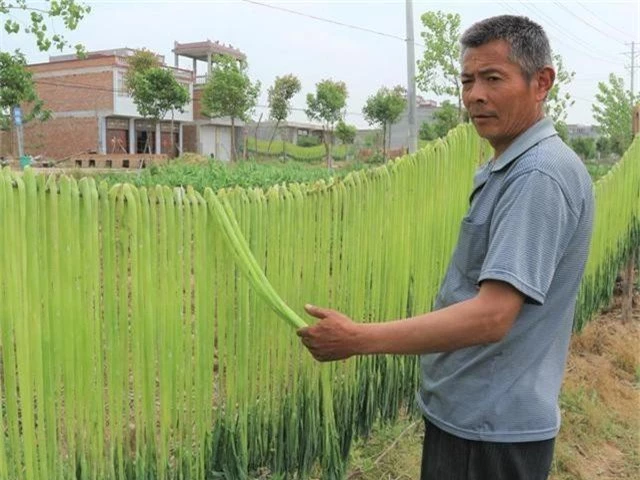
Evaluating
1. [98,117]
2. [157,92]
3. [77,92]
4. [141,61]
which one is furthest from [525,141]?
[77,92]

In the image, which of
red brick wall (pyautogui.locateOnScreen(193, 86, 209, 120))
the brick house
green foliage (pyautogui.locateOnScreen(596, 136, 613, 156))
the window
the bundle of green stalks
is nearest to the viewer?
the bundle of green stalks

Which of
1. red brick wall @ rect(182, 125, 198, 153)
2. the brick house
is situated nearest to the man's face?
the brick house

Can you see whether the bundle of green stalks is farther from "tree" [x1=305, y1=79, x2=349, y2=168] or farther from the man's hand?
"tree" [x1=305, y1=79, x2=349, y2=168]

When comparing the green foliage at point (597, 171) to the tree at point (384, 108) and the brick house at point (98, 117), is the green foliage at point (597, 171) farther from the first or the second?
the brick house at point (98, 117)

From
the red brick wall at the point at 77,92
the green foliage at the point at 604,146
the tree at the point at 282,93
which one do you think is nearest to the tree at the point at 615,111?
the green foliage at the point at 604,146

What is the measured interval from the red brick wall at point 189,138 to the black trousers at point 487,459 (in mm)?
43667

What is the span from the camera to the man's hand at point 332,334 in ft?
4.59

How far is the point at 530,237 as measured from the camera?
131 centimetres

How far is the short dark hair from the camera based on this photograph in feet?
4.74

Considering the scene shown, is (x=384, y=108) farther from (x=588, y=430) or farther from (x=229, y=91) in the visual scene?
(x=588, y=430)

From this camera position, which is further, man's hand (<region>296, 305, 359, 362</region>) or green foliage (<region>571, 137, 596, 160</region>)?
green foliage (<region>571, 137, 596, 160</region>)

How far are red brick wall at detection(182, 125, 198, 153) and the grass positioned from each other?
134 feet

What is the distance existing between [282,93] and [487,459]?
3747 centimetres

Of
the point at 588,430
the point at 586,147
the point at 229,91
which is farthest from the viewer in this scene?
the point at 586,147
